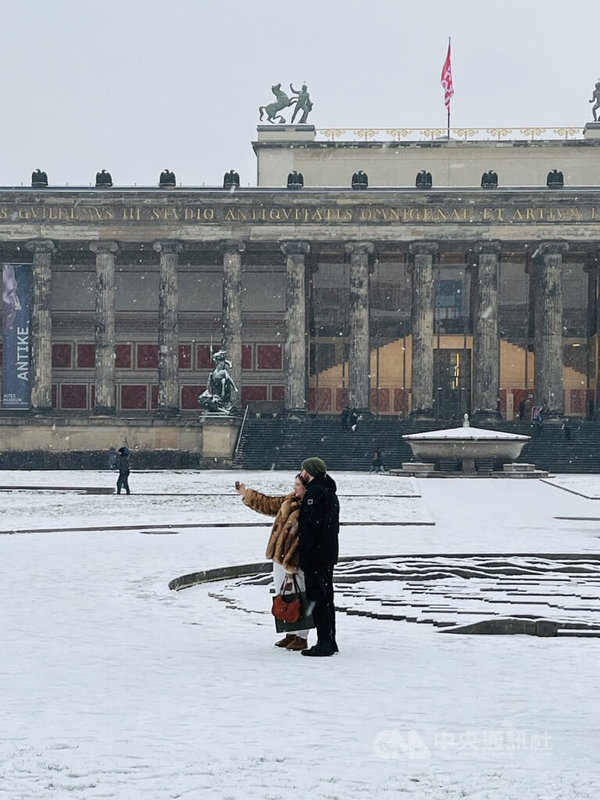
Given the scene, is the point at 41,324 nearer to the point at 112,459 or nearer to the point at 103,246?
the point at 103,246

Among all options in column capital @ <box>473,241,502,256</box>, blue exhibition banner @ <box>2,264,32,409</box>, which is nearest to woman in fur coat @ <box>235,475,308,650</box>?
blue exhibition banner @ <box>2,264,32,409</box>

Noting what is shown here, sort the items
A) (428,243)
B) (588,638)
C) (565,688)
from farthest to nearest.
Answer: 1. (428,243)
2. (588,638)
3. (565,688)

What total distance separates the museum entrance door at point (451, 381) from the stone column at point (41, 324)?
68.4ft

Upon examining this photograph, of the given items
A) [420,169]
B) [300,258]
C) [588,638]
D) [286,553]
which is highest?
[420,169]

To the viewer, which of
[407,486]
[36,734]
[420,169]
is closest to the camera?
[36,734]

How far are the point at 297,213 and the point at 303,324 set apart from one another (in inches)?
218

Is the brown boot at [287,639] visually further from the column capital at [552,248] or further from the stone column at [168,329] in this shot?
the column capital at [552,248]

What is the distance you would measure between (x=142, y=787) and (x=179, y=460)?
53715mm

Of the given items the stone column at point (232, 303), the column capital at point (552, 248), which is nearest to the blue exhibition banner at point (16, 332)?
the stone column at point (232, 303)

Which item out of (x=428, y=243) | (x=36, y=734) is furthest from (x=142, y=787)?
(x=428, y=243)

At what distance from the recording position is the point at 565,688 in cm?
954

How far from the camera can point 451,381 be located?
246ft

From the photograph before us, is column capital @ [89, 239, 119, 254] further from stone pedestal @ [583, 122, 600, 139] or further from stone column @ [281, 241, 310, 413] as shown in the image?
stone pedestal @ [583, 122, 600, 139]

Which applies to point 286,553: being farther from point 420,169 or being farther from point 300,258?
point 420,169
